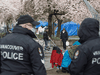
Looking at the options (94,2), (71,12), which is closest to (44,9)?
(71,12)

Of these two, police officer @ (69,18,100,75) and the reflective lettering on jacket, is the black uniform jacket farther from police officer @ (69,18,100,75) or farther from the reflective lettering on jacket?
police officer @ (69,18,100,75)

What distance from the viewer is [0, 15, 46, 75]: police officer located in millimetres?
2553

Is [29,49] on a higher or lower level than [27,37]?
lower

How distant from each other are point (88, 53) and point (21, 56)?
1.03 meters

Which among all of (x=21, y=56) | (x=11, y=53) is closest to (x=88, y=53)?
(x=21, y=56)

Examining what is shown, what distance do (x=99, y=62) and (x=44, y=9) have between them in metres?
12.3

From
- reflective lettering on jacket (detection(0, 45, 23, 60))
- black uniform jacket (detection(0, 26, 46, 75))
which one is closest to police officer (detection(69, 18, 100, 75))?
black uniform jacket (detection(0, 26, 46, 75))

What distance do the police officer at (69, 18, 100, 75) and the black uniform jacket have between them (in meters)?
0.56

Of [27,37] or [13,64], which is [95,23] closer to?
[27,37]

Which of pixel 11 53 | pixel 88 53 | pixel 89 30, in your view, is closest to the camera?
pixel 88 53

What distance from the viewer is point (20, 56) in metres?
2.55

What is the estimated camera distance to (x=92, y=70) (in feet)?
7.80

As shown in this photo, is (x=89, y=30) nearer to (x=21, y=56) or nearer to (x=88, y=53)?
(x=88, y=53)

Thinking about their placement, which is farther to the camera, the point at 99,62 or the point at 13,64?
the point at 13,64
